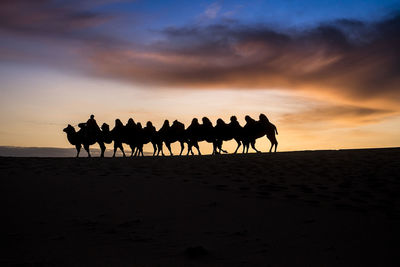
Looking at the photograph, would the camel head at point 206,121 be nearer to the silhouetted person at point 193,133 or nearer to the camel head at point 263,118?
the silhouetted person at point 193,133

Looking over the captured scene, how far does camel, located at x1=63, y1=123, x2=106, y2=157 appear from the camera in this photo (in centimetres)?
2398

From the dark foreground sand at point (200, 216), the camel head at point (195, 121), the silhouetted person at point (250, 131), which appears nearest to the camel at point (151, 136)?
the camel head at point (195, 121)

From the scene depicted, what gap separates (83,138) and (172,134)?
18.8 feet

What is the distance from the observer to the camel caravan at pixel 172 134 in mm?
24062

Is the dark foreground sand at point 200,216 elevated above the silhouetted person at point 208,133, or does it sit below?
below

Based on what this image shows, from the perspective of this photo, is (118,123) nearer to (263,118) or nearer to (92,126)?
(92,126)

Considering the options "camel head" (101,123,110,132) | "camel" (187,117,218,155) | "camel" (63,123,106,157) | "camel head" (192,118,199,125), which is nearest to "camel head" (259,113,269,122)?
"camel" (187,117,218,155)

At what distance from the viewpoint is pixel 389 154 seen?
1695 centimetres

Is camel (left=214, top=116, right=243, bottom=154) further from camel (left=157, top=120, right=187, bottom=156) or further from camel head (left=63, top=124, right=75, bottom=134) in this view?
camel head (left=63, top=124, right=75, bottom=134)

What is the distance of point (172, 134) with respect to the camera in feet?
85.5

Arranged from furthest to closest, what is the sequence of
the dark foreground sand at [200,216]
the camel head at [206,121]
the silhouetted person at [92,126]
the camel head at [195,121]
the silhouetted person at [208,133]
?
the camel head at [195,121] < the camel head at [206,121] < the silhouetted person at [208,133] < the silhouetted person at [92,126] < the dark foreground sand at [200,216]

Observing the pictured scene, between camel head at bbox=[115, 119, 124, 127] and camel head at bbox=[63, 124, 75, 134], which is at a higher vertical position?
camel head at bbox=[115, 119, 124, 127]

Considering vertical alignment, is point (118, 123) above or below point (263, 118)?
below

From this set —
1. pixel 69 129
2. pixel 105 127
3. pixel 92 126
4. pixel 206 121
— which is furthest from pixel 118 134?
pixel 206 121
